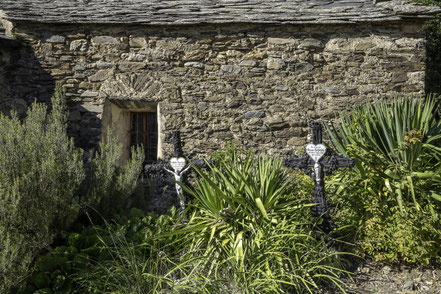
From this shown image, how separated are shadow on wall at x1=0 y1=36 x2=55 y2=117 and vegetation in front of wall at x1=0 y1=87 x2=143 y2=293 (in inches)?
73.1

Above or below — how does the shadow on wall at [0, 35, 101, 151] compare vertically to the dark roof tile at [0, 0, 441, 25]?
below

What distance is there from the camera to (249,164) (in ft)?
12.9

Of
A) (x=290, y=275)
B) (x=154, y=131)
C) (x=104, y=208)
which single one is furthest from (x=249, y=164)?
(x=154, y=131)

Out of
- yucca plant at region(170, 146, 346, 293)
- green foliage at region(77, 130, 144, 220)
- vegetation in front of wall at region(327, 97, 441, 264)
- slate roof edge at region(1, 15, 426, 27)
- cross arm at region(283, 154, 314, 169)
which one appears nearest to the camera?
yucca plant at region(170, 146, 346, 293)

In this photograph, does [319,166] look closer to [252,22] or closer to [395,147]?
[395,147]

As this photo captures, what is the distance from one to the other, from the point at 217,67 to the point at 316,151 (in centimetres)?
268

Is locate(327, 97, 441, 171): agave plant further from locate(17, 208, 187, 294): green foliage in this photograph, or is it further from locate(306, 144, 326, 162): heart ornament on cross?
locate(17, 208, 187, 294): green foliage

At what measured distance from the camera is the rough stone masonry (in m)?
5.82

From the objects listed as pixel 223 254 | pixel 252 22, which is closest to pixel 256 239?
pixel 223 254

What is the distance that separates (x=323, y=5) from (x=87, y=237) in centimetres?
494

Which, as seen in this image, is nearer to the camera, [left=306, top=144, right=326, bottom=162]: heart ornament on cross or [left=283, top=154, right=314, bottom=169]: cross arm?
[left=306, top=144, right=326, bottom=162]: heart ornament on cross

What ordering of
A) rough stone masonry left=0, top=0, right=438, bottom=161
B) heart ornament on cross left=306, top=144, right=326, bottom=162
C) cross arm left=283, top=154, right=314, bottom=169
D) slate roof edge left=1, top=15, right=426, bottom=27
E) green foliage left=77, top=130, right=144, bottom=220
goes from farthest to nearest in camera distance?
rough stone masonry left=0, top=0, right=438, bottom=161 < slate roof edge left=1, top=15, right=426, bottom=27 < green foliage left=77, top=130, right=144, bottom=220 < cross arm left=283, top=154, right=314, bottom=169 < heart ornament on cross left=306, top=144, right=326, bottom=162

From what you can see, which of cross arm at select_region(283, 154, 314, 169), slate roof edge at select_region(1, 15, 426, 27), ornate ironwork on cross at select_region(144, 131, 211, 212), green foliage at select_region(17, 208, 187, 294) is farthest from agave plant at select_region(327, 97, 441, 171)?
green foliage at select_region(17, 208, 187, 294)

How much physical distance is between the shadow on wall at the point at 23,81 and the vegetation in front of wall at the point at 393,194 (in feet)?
15.0
